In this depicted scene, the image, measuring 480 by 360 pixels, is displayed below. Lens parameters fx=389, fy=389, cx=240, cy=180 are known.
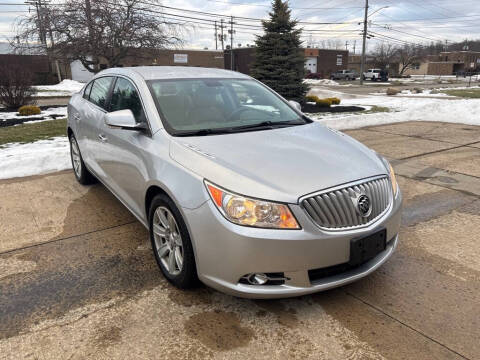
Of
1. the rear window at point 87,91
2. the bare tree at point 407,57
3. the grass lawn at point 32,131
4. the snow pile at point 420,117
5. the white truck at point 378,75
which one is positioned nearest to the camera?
the rear window at point 87,91

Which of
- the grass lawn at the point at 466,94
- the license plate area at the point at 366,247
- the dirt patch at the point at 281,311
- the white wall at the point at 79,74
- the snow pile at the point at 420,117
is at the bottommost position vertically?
the dirt patch at the point at 281,311

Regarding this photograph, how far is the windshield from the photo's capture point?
10.7 ft

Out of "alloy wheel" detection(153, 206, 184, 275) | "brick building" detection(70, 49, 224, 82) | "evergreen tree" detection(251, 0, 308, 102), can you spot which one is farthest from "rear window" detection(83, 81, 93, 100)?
"brick building" detection(70, 49, 224, 82)

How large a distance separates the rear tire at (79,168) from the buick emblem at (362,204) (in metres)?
3.80

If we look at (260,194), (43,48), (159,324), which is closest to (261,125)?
(260,194)

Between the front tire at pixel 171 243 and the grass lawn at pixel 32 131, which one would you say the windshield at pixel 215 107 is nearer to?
the front tire at pixel 171 243

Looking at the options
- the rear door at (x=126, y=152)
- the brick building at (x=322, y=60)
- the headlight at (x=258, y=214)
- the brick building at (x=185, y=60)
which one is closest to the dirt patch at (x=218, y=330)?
the headlight at (x=258, y=214)

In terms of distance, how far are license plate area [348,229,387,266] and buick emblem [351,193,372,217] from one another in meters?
0.15

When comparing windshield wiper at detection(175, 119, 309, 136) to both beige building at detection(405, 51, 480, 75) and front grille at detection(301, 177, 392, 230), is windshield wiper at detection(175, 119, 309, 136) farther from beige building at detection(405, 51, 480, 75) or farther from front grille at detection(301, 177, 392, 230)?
beige building at detection(405, 51, 480, 75)

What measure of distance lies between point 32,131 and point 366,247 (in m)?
8.59

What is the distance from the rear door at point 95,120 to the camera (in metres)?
4.18

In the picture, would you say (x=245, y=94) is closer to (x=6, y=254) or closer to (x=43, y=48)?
(x=6, y=254)

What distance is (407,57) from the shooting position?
262 ft

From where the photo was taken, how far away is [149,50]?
1839 cm
